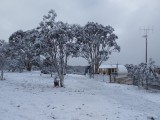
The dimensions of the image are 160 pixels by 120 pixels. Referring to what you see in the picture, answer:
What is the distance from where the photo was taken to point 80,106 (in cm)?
1645

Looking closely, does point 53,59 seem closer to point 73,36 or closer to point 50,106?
point 73,36

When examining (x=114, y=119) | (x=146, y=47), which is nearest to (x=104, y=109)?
(x=114, y=119)

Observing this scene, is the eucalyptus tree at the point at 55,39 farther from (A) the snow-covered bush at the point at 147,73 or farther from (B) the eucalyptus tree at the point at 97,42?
(B) the eucalyptus tree at the point at 97,42

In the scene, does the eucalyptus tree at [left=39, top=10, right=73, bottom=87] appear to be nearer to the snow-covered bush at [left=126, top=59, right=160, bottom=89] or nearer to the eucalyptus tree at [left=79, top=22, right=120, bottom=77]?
the snow-covered bush at [left=126, top=59, right=160, bottom=89]

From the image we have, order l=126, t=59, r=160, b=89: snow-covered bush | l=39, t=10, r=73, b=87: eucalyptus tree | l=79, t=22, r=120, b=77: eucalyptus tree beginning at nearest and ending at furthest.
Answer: l=39, t=10, r=73, b=87: eucalyptus tree → l=126, t=59, r=160, b=89: snow-covered bush → l=79, t=22, r=120, b=77: eucalyptus tree

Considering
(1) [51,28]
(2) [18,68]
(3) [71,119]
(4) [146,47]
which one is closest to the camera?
(3) [71,119]

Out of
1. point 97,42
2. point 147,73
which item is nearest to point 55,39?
point 147,73

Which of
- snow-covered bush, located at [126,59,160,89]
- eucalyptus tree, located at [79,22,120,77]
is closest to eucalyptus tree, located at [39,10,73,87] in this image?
snow-covered bush, located at [126,59,160,89]

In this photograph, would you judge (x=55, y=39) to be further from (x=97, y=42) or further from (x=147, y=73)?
(x=97, y=42)

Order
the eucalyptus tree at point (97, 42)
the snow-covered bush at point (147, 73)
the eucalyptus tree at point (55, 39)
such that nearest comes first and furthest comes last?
the eucalyptus tree at point (55, 39), the snow-covered bush at point (147, 73), the eucalyptus tree at point (97, 42)

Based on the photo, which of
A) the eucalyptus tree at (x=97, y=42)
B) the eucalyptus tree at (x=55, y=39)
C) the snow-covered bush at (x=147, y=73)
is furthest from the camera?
the eucalyptus tree at (x=97, y=42)

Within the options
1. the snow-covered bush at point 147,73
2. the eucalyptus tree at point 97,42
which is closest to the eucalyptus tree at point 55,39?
the snow-covered bush at point 147,73

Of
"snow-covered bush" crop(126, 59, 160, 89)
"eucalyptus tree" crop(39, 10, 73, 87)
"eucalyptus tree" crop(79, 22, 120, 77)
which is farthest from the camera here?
"eucalyptus tree" crop(79, 22, 120, 77)

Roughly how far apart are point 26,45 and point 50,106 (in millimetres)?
45741
